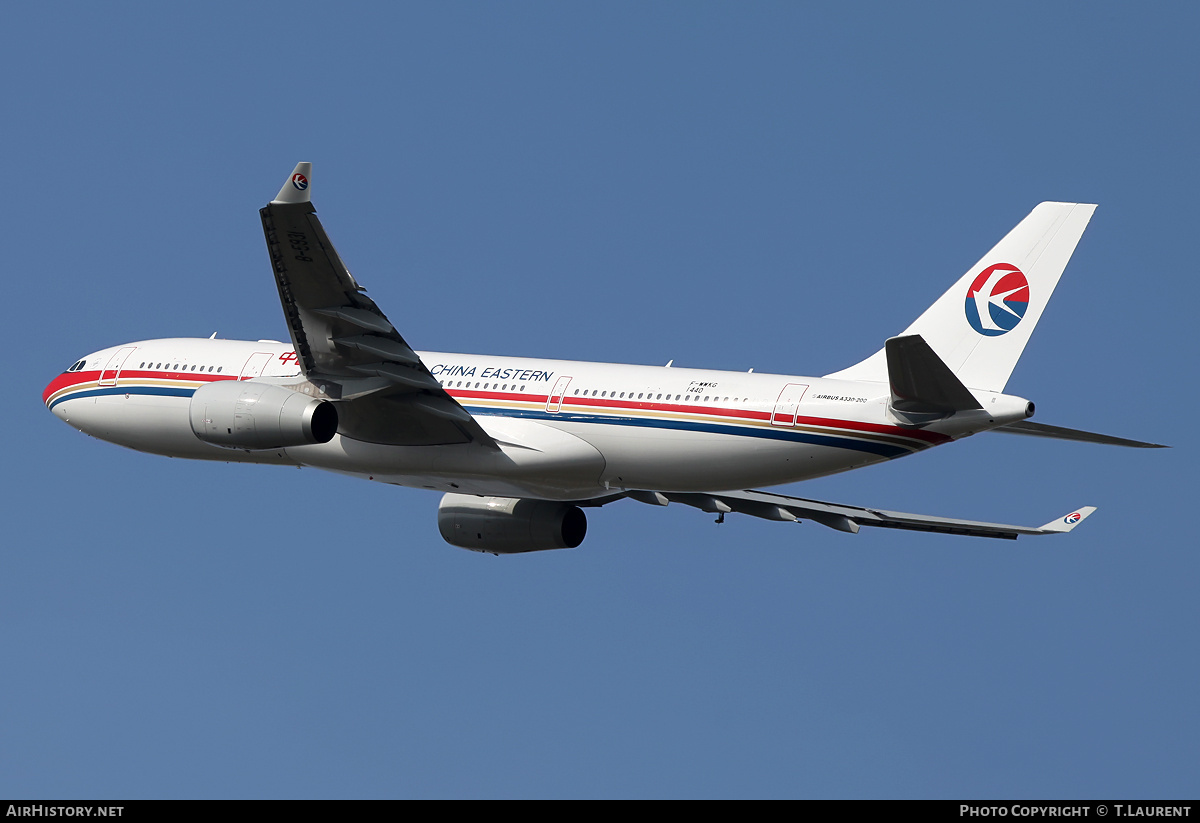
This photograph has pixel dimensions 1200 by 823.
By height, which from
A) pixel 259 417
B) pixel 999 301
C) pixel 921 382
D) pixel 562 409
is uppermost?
pixel 999 301

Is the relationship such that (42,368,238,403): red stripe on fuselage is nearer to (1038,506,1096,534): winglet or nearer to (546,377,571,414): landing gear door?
(546,377,571,414): landing gear door

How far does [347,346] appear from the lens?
1345 inches

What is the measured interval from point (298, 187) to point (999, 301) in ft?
44.0

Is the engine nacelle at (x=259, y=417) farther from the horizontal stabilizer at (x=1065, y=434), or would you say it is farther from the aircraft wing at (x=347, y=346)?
the horizontal stabilizer at (x=1065, y=434)

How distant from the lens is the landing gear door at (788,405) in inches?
1323

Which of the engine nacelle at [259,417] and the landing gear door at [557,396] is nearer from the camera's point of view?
the engine nacelle at [259,417]

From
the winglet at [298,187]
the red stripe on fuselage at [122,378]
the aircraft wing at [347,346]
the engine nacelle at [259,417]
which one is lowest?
the engine nacelle at [259,417]

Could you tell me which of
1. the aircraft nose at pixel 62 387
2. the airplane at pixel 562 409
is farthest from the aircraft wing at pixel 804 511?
the aircraft nose at pixel 62 387

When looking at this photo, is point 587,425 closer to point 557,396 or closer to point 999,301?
point 557,396

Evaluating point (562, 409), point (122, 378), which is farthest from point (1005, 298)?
point (122, 378)

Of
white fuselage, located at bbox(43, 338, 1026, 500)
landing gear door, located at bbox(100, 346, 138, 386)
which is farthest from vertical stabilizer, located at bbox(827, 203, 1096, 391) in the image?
landing gear door, located at bbox(100, 346, 138, 386)

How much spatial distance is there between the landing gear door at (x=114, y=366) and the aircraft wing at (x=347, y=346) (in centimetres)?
759
